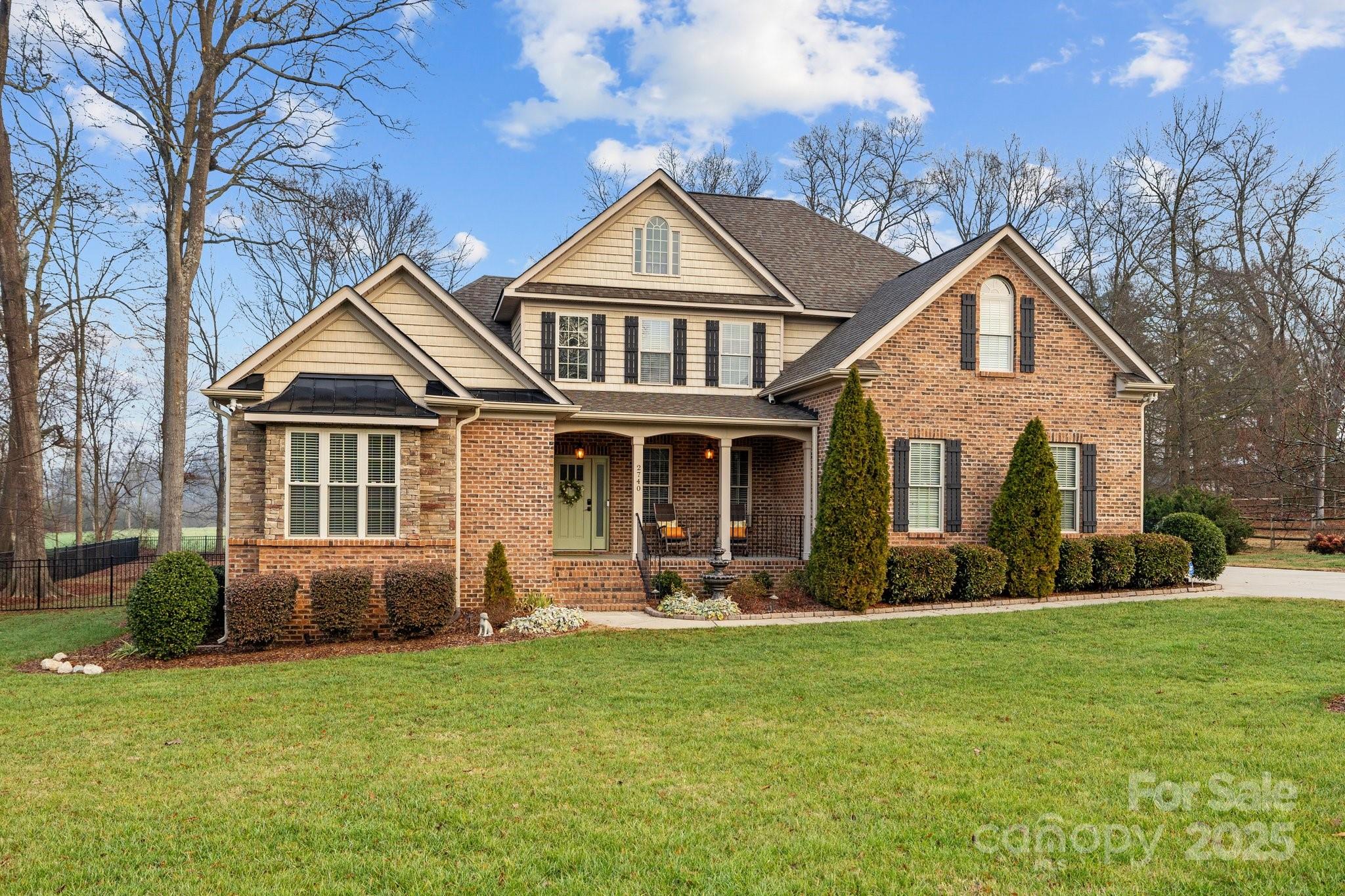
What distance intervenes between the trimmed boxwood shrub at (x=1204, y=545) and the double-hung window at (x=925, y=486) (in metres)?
5.06

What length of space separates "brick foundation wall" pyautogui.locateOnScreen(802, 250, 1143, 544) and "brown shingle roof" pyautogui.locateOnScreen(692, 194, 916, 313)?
2.79 m

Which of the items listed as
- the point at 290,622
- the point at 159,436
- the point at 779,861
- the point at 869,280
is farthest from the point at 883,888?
the point at 159,436

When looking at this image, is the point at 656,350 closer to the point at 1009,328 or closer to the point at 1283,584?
the point at 1009,328

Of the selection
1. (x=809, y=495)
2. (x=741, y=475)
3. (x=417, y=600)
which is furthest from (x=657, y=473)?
(x=417, y=600)

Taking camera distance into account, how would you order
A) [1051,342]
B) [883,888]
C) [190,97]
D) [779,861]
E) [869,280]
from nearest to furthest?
1. [883,888]
2. [779,861]
3. [1051,342]
4. [190,97]
5. [869,280]

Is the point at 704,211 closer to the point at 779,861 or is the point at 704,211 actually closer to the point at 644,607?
the point at 644,607

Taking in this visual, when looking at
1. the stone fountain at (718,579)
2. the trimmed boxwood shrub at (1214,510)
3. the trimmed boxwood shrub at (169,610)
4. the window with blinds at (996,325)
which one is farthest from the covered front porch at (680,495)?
the trimmed boxwood shrub at (1214,510)

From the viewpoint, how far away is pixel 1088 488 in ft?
53.8

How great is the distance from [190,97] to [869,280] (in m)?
15.1

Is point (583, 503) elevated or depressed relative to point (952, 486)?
depressed

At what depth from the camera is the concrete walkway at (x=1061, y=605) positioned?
1291cm

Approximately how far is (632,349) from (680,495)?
10.3 ft

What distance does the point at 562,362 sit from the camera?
56.0ft

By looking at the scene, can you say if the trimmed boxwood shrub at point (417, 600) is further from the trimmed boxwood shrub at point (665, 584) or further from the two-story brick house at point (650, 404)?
the trimmed boxwood shrub at point (665, 584)
